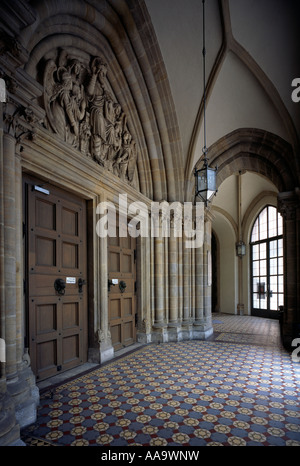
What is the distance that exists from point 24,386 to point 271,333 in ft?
23.9

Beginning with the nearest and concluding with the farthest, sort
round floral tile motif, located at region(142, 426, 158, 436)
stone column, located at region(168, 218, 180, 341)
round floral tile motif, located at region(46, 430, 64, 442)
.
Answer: round floral tile motif, located at region(46, 430, 64, 442) < round floral tile motif, located at region(142, 426, 158, 436) < stone column, located at region(168, 218, 180, 341)

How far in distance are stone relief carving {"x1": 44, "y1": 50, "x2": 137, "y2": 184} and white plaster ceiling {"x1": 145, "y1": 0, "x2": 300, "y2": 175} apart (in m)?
1.62

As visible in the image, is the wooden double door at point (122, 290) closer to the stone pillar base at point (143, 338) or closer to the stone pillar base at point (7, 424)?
the stone pillar base at point (143, 338)

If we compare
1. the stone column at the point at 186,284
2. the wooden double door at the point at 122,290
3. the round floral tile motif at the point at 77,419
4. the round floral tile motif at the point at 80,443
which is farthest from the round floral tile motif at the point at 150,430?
the stone column at the point at 186,284

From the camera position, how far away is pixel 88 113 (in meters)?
5.09

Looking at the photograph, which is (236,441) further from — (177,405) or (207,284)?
(207,284)

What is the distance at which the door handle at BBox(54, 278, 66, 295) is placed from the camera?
4402mm

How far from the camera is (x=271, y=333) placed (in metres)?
8.58

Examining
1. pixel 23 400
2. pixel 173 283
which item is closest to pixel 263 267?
pixel 173 283

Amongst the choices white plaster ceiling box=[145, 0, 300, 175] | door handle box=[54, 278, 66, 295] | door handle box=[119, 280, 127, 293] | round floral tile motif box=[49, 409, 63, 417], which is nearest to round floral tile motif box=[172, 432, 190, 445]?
round floral tile motif box=[49, 409, 63, 417]
